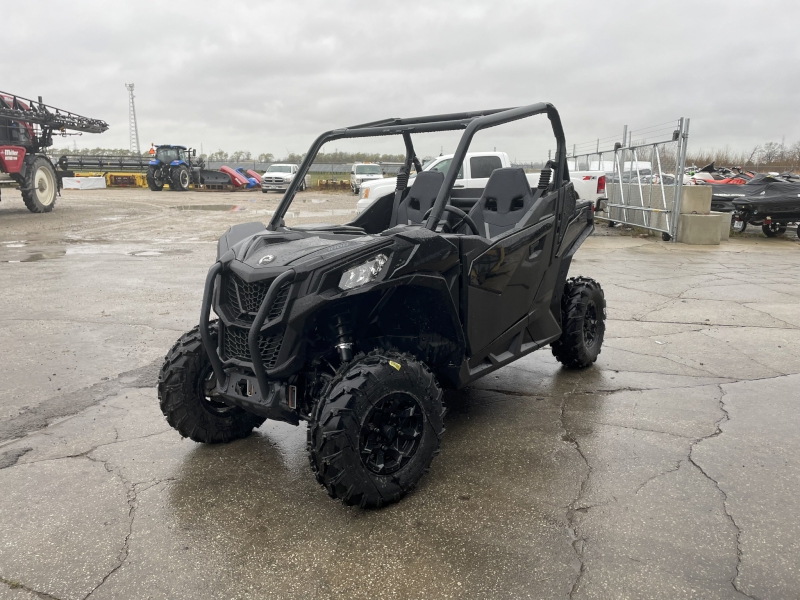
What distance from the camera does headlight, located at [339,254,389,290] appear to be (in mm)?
2988

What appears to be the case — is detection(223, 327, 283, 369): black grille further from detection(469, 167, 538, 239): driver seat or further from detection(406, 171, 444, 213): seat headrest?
detection(469, 167, 538, 239): driver seat

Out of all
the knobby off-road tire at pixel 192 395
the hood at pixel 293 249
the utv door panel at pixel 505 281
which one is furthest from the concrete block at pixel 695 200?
the knobby off-road tire at pixel 192 395

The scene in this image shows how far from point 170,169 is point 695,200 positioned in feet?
88.1

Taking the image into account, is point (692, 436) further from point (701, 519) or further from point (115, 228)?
point (115, 228)

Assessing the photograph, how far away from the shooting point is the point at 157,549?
273cm

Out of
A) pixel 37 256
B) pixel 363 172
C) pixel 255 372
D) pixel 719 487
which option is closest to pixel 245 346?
pixel 255 372

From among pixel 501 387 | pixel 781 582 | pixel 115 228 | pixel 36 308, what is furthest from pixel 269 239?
pixel 115 228

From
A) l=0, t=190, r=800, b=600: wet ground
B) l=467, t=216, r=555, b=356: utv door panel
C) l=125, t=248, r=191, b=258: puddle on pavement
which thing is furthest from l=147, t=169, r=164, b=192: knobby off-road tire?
l=467, t=216, r=555, b=356: utv door panel

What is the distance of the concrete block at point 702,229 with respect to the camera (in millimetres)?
14188

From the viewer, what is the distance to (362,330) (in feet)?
10.9

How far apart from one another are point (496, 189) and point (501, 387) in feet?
4.71

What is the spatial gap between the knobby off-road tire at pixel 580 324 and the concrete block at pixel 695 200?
10534 mm

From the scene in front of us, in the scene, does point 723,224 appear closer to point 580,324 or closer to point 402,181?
point 580,324

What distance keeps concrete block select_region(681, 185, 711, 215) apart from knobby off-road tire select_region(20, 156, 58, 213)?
16.8m
